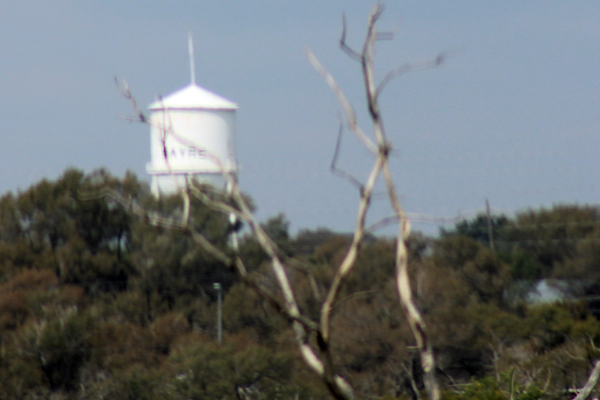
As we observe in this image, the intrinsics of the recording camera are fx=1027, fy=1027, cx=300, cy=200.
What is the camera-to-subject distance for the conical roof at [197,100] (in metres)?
36.9

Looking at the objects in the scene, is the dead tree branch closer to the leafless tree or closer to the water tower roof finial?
the leafless tree

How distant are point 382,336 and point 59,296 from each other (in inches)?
424

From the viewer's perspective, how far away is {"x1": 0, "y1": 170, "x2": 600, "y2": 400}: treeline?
22438 millimetres

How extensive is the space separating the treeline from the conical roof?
12.1 feet

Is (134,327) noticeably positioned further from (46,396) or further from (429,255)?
(429,255)

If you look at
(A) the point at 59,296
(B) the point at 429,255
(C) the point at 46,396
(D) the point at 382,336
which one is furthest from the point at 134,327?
(B) the point at 429,255

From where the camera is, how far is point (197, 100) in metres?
37.3

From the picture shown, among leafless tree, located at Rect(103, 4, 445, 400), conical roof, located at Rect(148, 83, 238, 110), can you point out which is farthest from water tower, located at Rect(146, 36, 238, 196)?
leafless tree, located at Rect(103, 4, 445, 400)

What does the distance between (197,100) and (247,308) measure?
9.65m

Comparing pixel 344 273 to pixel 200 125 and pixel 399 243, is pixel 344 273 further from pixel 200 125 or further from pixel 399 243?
pixel 200 125

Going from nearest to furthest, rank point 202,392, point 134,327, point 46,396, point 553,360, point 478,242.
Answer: point 553,360
point 202,392
point 46,396
point 134,327
point 478,242

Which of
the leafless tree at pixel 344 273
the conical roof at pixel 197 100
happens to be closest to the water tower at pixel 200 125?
the conical roof at pixel 197 100

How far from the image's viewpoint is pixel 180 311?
34.0 m

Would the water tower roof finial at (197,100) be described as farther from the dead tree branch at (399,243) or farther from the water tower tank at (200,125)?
the dead tree branch at (399,243)
